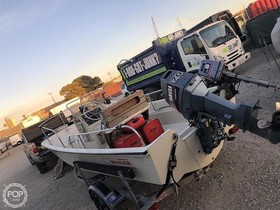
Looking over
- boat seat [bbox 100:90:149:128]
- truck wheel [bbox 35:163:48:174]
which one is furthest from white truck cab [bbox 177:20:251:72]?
truck wheel [bbox 35:163:48:174]

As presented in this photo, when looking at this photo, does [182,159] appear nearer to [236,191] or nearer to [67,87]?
[236,191]

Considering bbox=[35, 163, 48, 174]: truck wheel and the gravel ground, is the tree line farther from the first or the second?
the gravel ground

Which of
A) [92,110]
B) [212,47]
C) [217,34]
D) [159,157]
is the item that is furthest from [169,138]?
[217,34]

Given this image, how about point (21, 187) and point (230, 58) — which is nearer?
point (21, 187)

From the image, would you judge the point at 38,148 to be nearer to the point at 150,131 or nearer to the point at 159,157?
the point at 150,131

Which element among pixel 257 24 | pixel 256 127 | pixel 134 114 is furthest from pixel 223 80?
pixel 257 24

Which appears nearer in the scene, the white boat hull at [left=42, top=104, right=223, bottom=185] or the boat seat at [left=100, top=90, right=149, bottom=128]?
the white boat hull at [left=42, top=104, right=223, bottom=185]

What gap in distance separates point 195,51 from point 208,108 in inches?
301

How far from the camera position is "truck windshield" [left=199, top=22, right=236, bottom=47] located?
9828mm

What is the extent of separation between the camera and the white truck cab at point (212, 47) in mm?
9672

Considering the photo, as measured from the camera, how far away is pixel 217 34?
10078 millimetres

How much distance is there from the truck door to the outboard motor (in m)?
6.83

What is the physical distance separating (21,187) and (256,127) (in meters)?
7.81

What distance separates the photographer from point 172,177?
10.2 feet
